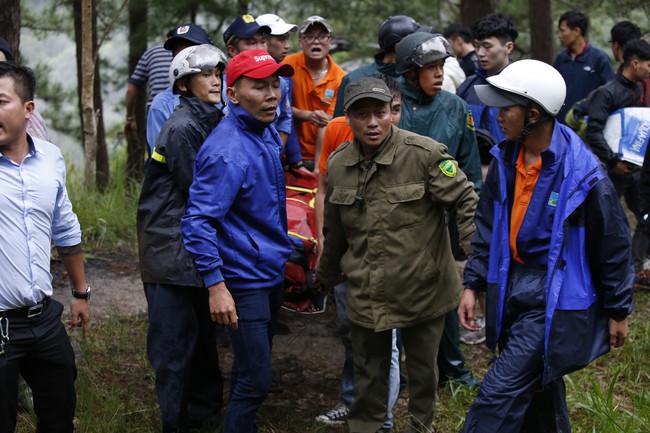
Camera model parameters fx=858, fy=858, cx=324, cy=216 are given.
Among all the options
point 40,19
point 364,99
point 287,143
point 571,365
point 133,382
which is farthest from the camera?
point 40,19

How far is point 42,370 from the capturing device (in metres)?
3.86

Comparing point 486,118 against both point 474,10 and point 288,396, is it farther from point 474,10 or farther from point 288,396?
point 474,10

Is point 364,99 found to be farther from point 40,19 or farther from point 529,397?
point 40,19

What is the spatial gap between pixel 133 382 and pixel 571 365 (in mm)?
3048

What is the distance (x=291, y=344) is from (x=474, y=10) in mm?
5943

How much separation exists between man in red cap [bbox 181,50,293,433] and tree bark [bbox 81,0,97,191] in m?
3.67

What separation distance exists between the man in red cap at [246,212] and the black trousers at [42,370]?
765 millimetres

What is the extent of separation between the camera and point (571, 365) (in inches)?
150

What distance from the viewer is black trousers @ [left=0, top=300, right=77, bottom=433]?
3.70 m

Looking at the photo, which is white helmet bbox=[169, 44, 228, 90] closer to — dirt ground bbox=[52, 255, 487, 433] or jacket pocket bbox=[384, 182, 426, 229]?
jacket pocket bbox=[384, 182, 426, 229]

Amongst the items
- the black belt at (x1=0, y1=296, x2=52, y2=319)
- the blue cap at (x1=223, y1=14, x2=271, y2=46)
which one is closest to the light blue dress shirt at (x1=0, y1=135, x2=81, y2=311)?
the black belt at (x1=0, y1=296, x2=52, y2=319)

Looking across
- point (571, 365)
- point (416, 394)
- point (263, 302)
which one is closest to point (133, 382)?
point (263, 302)

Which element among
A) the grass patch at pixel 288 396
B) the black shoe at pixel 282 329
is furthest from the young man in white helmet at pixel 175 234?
the black shoe at pixel 282 329

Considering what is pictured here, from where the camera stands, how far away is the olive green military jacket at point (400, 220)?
4270mm
